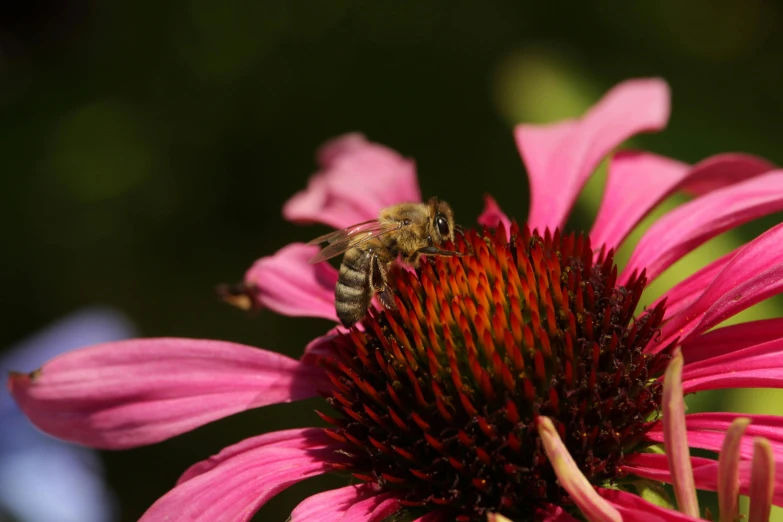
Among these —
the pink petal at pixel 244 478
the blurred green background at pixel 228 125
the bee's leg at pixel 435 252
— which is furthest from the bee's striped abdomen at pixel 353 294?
the blurred green background at pixel 228 125

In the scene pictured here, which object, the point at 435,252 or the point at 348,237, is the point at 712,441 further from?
the point at 348,237

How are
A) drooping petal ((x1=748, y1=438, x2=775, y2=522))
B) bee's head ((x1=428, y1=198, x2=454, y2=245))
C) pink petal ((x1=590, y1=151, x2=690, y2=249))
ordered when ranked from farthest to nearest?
1. pink petal ((x1=590, y1=151, x2=690, y2=249))
2. bee's head ((x1=428, y1=198, x2=454, y2=245))
3. drooping petal ((x1=748, y1=438, x2=775, y2=522))

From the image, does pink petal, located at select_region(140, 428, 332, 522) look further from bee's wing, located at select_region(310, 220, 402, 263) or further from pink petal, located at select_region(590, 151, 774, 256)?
pink petal, located at select_region(590, 151, 774, 256)

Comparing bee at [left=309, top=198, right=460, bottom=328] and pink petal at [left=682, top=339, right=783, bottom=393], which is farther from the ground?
bee at [left=309, top=198, right=460, bottom=328]

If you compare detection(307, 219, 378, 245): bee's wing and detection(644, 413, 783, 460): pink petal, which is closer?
detection(644, 413, 783, 460): pink petal

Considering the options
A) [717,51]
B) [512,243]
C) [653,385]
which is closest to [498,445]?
[653,385]

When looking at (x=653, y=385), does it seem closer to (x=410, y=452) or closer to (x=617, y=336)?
(x=617, y=336)

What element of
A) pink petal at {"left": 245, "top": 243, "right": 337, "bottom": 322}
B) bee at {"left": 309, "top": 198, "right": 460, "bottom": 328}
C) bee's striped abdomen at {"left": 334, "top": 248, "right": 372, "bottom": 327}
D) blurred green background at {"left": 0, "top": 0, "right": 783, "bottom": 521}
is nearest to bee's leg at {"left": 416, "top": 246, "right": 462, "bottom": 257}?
bee at {"left": 309, "top": 198, "right": 460, "bottom": 328}

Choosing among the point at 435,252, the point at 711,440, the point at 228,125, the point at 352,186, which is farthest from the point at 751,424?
the point at 228,125
